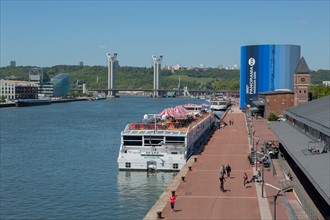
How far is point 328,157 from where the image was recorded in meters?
31.0

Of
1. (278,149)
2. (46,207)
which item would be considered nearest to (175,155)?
(278,149)

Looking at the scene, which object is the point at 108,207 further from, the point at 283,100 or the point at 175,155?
the point at 283,100

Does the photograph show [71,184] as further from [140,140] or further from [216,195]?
[216,195]

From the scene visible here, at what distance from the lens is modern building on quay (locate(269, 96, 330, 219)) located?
1043 inches

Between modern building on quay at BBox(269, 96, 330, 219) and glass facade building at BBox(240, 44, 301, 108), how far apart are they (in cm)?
8219

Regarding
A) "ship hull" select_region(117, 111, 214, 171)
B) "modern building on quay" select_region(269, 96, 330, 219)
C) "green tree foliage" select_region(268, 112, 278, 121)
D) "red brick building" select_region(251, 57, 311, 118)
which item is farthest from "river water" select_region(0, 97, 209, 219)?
"red brick building" select_region(251, 57, 311, 118)

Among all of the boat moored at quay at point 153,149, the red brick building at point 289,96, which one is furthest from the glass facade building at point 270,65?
the boat moored at quay at point 153,149

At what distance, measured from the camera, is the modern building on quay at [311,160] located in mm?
26500

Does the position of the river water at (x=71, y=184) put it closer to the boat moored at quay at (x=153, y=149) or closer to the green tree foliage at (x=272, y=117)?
the boat moored at quay at (x=153, y=149)

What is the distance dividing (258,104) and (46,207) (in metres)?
81.5

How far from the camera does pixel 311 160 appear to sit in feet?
101

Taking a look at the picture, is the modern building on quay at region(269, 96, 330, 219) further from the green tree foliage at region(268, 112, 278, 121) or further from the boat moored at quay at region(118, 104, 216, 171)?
the green tree foliage at region(268, 112, 278, 121)

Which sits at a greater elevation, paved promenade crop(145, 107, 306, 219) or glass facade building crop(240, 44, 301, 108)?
glass facade building crop(240, 44, 301, 108)

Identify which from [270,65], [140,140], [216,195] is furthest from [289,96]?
[216,195]
